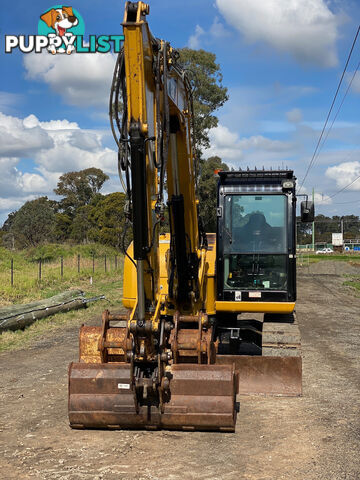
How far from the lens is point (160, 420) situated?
5.86m

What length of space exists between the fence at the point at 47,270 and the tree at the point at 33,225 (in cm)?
1579

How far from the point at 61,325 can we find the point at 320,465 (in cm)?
958

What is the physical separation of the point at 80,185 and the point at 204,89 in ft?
90.7

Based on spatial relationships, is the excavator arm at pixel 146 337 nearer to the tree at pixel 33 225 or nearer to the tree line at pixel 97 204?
the tree line at pixel 97 204

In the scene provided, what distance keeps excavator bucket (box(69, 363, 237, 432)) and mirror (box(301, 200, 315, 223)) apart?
3087 mm

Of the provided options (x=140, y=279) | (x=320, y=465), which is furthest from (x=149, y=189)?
(x=320, y=465)

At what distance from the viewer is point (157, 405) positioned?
5.89 meters

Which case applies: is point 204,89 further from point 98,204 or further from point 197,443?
point 197,443

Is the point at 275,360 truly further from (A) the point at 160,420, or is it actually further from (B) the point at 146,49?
(B) the point at 146,49

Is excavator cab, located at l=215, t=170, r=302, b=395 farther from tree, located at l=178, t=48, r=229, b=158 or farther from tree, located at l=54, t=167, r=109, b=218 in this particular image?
tree, located at l=54, t=167, r=109, b=218

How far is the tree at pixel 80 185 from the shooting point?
6050 centimetres

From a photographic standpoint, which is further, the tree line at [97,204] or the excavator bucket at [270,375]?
the tree line at [97,204]

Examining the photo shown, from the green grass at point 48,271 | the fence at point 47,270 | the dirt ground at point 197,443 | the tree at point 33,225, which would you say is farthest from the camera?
the tree at point 33,225

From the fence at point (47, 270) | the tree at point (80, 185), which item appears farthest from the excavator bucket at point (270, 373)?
the tree at point (80, 185)
